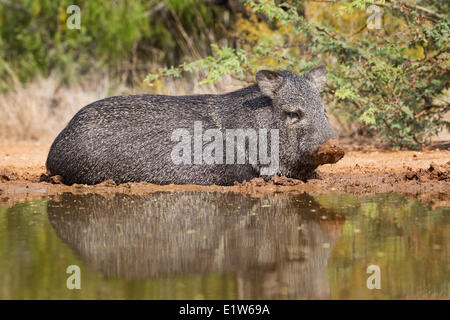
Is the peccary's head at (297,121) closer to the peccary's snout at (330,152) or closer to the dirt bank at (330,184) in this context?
the peccary's snout at (330,152)

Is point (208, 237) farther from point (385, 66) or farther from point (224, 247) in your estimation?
point (385, 66)

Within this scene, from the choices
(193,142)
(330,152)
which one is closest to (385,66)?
(330,152)

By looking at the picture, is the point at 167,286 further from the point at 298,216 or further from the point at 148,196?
the point at 148,196

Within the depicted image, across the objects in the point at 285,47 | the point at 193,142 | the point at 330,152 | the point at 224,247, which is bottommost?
the point at 224,247

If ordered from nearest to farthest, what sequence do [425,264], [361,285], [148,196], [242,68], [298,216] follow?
1. [361,285]
2. [425,264]
3. [298,216]
4. [148,196]
5. [242,68]

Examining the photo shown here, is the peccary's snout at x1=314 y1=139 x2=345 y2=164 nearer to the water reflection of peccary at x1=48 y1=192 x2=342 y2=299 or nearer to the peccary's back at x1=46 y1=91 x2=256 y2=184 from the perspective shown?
→ the water reflection of peccary at x1=48 y1=192 x2=342 y2=299

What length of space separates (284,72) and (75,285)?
4.05m

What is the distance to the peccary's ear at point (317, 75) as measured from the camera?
7.21 m

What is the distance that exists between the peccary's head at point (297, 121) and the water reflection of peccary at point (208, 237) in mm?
538

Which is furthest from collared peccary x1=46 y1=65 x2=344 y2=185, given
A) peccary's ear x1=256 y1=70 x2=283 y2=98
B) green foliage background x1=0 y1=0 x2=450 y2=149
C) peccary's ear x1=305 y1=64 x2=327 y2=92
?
green foliage background x1=0 y1=0 x2=450 y2=149

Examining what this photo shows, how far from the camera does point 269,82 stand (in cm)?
690

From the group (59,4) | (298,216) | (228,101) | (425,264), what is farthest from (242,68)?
(59,4)

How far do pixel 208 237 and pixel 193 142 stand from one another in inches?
91.8

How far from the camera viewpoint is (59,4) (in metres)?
15.7
